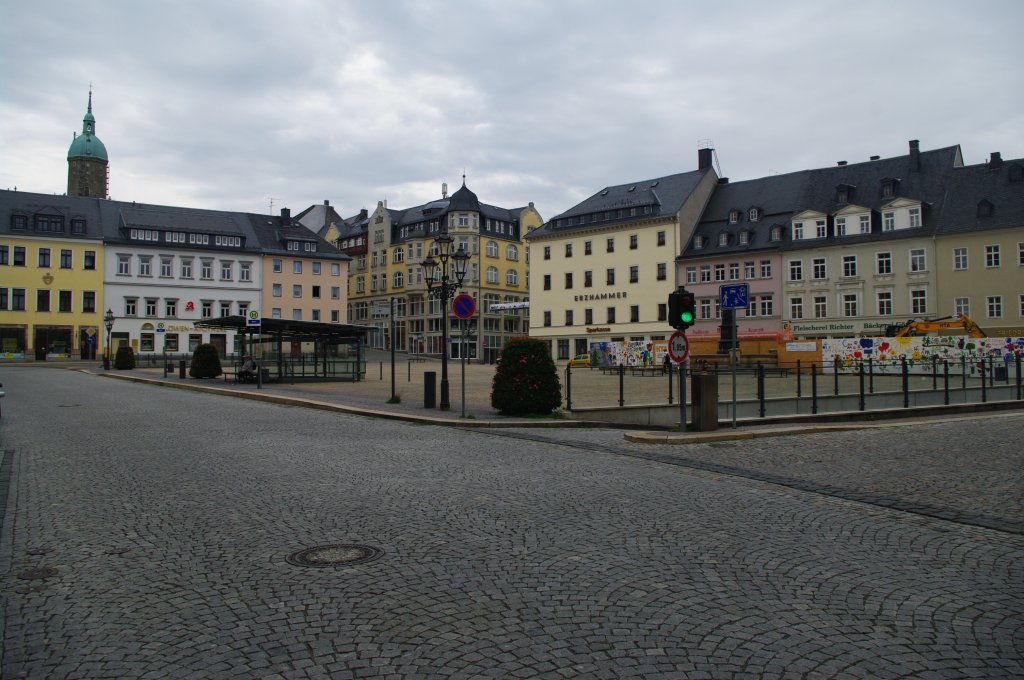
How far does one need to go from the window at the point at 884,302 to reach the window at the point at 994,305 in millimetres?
6093

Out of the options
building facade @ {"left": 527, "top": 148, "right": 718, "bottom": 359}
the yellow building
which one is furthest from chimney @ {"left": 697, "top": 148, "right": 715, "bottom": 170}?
the yellow building

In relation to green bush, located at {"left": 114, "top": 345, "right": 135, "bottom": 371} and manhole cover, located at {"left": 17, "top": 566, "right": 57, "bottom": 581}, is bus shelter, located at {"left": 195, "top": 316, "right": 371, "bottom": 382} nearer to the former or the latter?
green bush, located at {"left": 114, "top": 345, "right": 135, "bottom": 371}

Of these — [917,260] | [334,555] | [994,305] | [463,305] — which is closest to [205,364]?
[463,305]

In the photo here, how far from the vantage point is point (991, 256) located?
174ft

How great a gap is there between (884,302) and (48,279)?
68549 mm

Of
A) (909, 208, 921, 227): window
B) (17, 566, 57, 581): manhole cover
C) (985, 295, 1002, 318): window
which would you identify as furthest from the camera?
(909, 208, 921, 227): window

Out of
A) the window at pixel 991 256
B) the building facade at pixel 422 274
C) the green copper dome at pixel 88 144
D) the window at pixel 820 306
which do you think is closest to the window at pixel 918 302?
the window at pixel 991 256

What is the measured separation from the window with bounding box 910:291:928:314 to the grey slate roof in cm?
1990

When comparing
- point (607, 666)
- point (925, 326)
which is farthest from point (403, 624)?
point (925, 326)

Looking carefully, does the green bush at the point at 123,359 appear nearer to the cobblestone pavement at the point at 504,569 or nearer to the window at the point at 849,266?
the cobblestone pavement at the point at 504,569

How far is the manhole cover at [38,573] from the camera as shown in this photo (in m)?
5.47

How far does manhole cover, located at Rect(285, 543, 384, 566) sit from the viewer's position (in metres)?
5.77

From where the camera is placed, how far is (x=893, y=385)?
21188 mm

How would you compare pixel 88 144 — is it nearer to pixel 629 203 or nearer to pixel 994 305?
pixel 629 203
